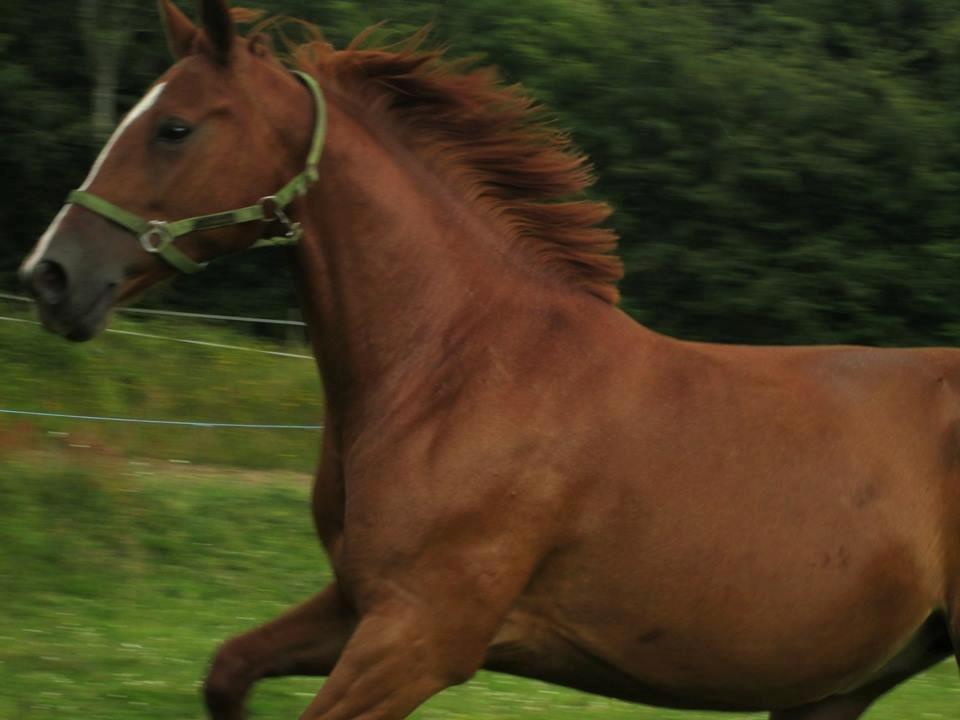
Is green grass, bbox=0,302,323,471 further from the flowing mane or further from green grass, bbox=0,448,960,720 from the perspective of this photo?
the flowing mane

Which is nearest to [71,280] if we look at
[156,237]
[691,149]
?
[156,237]

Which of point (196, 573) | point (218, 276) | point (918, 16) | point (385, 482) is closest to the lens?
point (385, 482)

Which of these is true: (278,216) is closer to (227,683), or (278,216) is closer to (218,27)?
(218,27)

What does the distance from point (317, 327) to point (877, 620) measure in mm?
1718

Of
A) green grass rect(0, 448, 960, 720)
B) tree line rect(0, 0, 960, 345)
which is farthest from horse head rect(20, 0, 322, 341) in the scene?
tree line rect(0, 0, 960, 345)

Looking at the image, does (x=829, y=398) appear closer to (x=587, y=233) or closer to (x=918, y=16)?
(x=587, y=233)

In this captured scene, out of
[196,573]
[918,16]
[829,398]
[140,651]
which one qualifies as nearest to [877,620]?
[829,398]

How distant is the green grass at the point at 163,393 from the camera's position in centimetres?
976

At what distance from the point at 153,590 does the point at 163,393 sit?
3119 millimetres

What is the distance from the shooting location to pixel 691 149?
15508 millimetres

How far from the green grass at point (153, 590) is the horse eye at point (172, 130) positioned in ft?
7.66

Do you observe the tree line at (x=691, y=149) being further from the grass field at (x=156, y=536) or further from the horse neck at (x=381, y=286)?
the horse neck at (x=381, y=286)

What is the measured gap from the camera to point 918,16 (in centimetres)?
1672

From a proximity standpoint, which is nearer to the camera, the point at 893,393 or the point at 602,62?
the point at 893,393
